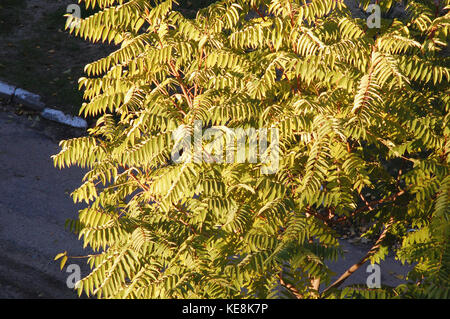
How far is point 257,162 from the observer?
4859 millimetres

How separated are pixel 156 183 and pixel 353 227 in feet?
24.0

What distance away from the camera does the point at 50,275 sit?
364 inches

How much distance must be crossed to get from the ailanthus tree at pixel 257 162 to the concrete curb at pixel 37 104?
8453 millimetres

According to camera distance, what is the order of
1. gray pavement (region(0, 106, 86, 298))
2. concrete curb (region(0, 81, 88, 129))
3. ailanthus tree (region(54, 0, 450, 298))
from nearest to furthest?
ailanthus tree (region(54, 0, 450, 298)) < gray pavement (region(0, 106, 86, 298)) < concrete curb (region(0, 81, 88, 129))

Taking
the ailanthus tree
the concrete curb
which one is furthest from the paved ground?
the ailanthus tree

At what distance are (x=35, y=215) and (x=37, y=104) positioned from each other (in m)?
4.53

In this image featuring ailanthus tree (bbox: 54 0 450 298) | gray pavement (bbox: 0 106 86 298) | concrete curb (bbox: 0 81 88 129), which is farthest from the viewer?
concrete curb (bbox: 0 81 88 129)

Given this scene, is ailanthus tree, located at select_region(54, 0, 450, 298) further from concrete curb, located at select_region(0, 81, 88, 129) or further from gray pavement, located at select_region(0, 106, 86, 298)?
concrete curb, located at select_region(0, 81, 88, 129)

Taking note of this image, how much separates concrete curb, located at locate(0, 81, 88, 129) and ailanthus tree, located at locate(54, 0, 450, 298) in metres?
8.45

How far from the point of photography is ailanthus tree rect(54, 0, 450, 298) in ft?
14.4

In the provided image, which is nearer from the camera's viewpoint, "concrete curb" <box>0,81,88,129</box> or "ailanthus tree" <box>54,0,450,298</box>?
"ailanthus tree" <box>54,0,450,298</box>

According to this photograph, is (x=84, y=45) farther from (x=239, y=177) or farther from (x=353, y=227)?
(x=239, y=177)
